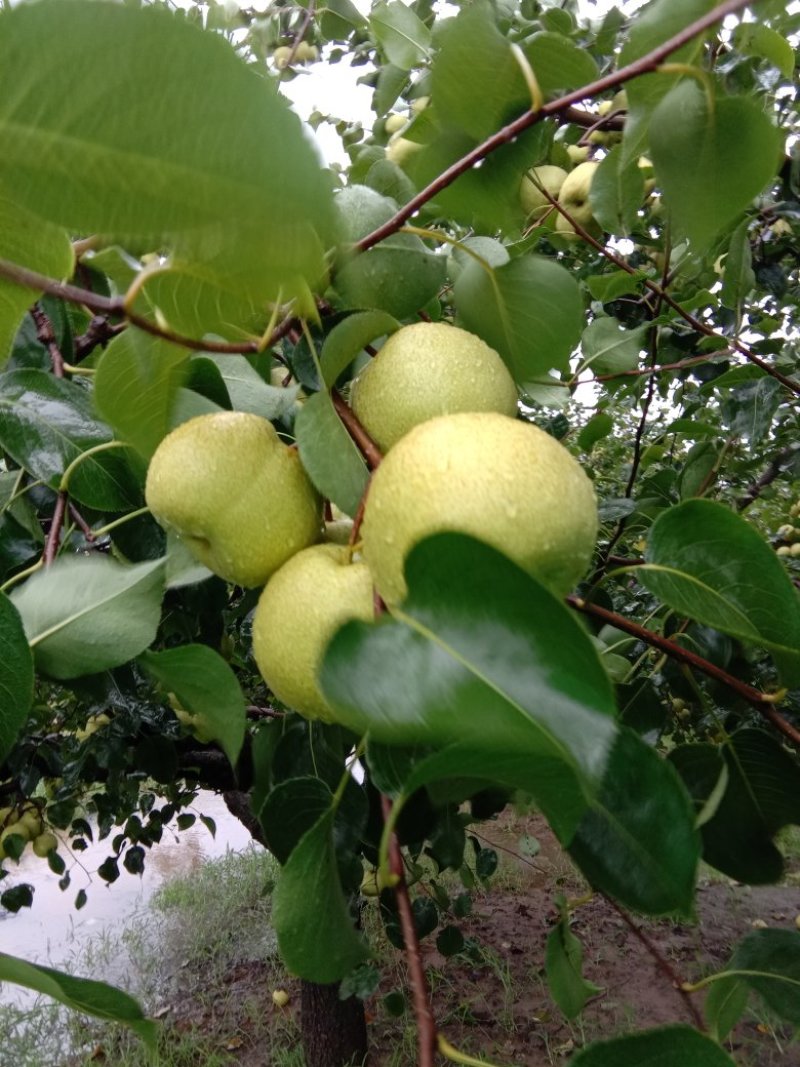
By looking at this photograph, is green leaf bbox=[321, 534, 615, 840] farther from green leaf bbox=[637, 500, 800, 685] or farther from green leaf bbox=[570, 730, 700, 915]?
green leaf bbox=[637, 500, 800, 685]

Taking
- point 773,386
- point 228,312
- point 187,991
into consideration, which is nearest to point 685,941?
point 187,991

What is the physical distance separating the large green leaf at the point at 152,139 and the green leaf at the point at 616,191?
59 cm

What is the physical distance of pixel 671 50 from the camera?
450mm

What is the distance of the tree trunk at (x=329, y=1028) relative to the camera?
2699 millimetres

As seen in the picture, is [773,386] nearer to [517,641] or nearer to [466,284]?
[466,284]

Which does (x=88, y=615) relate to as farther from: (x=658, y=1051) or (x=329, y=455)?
(x=658, y=1051)

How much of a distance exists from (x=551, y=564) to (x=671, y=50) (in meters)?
0.30

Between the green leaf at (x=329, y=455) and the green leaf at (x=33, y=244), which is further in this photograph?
the green leaf at (x=329, y=455)

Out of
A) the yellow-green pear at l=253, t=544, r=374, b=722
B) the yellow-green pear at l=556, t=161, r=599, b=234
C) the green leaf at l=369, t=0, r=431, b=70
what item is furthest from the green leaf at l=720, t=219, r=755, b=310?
the yellow-green pear at l=253, t=544, r=374, b=722

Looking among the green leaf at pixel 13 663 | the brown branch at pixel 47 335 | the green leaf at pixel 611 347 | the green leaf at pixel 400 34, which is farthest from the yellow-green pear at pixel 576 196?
the green leaf at pixel 13 663

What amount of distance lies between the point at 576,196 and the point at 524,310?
82 cm

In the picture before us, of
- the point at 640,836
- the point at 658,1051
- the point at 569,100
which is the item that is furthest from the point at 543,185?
the point at 658,1051

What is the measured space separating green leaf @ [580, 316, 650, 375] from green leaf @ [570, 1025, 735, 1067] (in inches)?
37.7

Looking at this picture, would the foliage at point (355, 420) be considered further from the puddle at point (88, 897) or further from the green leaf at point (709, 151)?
the puddle at point (88, 897)
